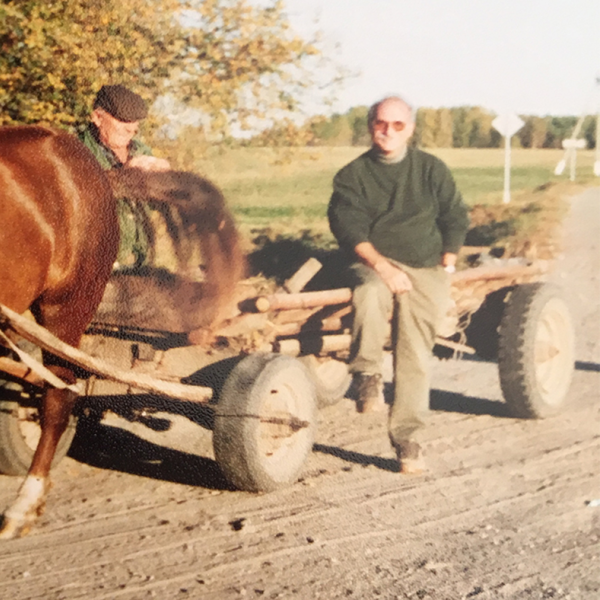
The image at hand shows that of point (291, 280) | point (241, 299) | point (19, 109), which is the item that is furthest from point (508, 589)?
point (19, 109)

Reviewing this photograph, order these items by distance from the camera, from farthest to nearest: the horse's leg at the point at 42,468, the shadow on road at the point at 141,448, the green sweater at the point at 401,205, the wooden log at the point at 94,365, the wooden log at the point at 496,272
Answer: the wooden log at the point at 496,272, the green sweater at the point at 401,205, the shadow on road at the point at 141,448, the horse's leg at the point at 42,468, the wooden log at the point at 94,365

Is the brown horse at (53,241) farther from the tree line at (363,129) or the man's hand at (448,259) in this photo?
the tree line at (363,129)

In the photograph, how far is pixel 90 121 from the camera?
4.49 m

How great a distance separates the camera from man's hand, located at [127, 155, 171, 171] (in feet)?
13.8

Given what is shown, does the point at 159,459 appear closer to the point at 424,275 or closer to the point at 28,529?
the point at 28,529

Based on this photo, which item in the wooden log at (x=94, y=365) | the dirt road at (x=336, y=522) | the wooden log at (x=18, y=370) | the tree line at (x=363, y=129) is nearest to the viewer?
the dirt road at (x=336, y=522)

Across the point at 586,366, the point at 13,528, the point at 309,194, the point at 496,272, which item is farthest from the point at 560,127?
the point at 13,528

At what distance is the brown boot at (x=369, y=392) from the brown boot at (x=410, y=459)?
9.2 inches

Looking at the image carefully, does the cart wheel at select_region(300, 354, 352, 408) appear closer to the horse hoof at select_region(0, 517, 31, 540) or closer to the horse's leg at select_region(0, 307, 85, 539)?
the horse's leg at select_region(0, 307, 85, 539)

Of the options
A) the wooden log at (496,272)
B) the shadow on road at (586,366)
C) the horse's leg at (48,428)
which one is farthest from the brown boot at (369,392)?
the shadow on road at (586,366)

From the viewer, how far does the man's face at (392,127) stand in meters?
4.31

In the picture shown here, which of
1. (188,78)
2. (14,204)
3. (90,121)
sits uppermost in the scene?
(188,78)

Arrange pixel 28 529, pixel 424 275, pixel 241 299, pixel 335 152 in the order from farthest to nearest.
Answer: pixel 335 152 < pixel 424 275 < pixel 241 299 < pixel 28 529

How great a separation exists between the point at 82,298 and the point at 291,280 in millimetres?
1187
